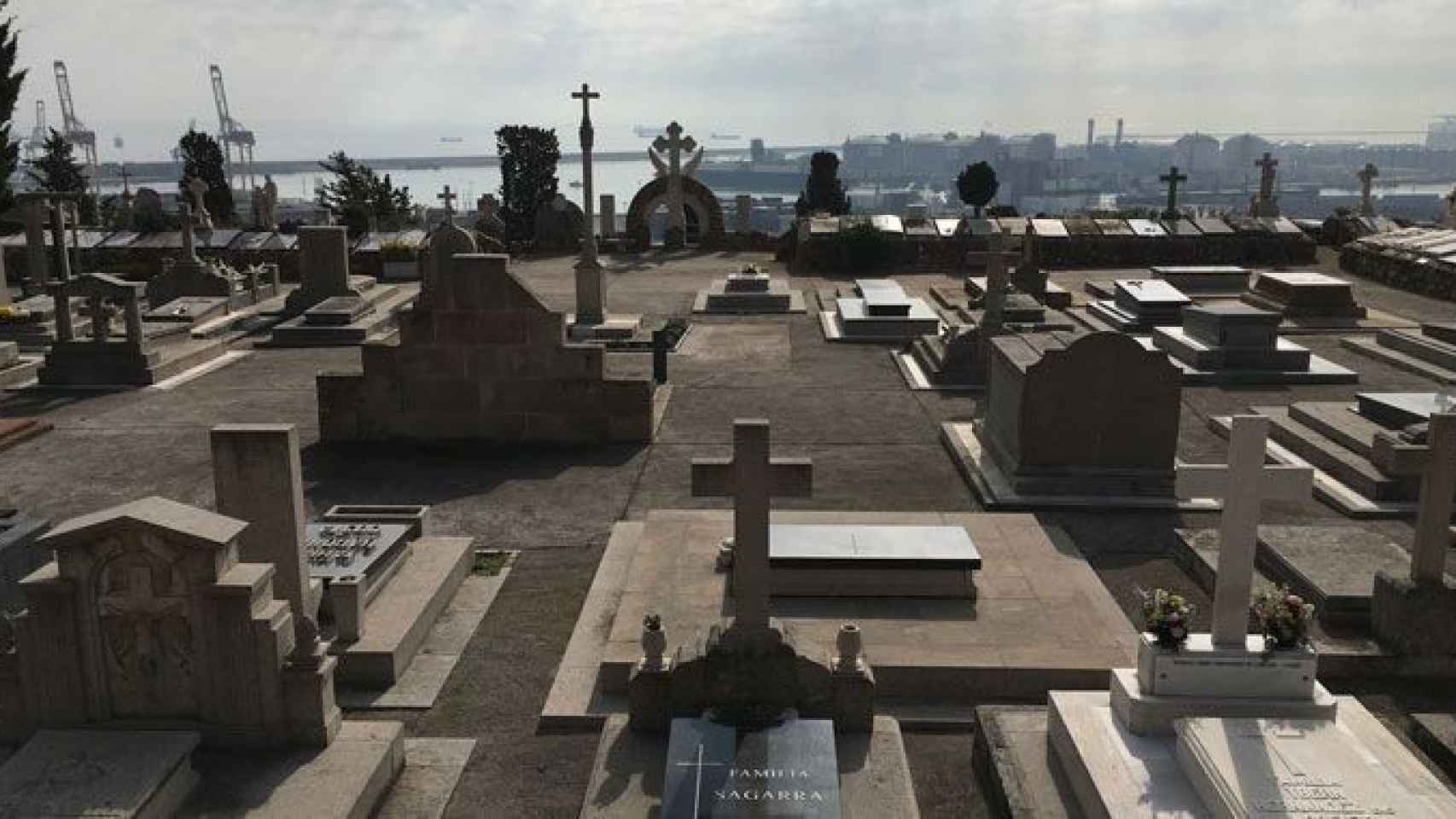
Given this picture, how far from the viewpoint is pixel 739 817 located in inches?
230

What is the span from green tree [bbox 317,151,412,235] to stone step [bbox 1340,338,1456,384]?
29.4 metres

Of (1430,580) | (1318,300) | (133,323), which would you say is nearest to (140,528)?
(1430,580)

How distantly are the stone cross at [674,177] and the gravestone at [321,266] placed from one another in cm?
1311

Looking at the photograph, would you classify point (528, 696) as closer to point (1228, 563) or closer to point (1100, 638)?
point (1100, 638)

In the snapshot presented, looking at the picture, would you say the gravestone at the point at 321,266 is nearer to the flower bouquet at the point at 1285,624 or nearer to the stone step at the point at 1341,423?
the stone step at the point at 1341,423

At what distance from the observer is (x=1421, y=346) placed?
64.0ft

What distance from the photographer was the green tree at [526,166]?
53.6 m

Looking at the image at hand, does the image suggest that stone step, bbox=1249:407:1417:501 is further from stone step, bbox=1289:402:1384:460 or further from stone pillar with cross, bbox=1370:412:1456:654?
stone pillar with cross, bbox=1370:412:1456:654

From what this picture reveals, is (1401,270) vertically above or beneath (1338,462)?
above

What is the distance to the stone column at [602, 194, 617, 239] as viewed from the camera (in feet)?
126

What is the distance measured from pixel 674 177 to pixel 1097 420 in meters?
25.9

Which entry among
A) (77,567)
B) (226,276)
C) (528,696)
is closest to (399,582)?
(528,696)

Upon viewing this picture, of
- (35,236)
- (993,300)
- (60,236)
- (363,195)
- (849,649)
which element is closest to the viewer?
(849,649)

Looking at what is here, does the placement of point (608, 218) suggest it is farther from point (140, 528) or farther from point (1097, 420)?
point (140, 528)
